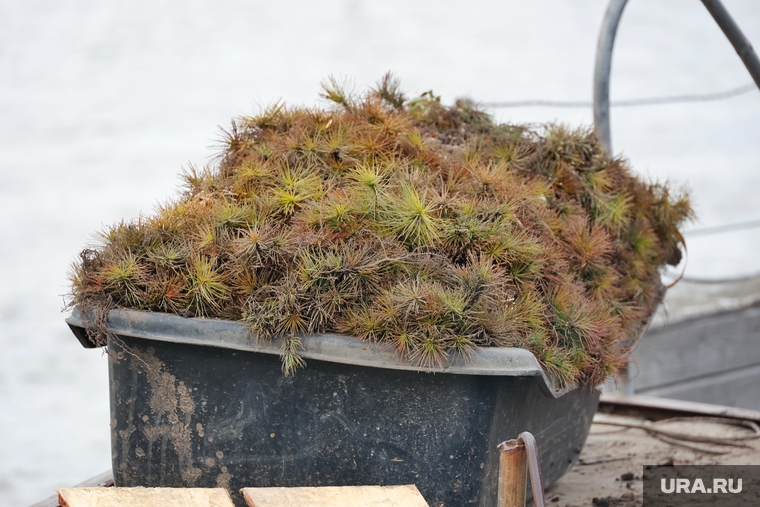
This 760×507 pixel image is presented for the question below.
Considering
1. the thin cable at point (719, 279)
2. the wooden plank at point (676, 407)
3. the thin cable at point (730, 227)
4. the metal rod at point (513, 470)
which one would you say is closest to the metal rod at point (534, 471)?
the metal rod at point (513, 470)

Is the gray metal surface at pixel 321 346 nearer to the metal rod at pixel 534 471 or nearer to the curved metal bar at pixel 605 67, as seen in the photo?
the metal rod at pixel 534 471

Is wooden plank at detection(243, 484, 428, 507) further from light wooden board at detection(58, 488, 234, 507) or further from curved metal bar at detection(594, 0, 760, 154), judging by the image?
curved metal bar at detection(594, 0, 760, 154)

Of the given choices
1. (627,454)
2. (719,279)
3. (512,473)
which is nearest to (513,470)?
(512,473)

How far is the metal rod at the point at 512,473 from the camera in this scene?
82cm

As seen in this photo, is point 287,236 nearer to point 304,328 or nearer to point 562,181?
point 304,328

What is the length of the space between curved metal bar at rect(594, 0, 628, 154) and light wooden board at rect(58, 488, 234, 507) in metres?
1.22

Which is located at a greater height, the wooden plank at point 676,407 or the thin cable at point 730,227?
the thin cable at point 730,227

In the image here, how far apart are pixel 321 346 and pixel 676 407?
1.26 meters

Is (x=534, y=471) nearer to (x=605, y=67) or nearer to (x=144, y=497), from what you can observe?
(x=144, y=497)

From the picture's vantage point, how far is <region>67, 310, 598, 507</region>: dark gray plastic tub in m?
0.93

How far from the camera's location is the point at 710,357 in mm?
2846

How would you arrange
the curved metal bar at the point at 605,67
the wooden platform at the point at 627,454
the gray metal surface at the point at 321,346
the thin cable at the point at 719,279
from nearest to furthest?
the gray metal surface at the point at 321,346
the wooden platform at the point at 627,454
the curved metal bar at the point at 605,67
the thin cable at the point at 719,279

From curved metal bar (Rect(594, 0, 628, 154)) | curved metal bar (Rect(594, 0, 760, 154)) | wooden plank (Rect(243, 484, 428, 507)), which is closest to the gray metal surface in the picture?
wooden plank (Rect(243, 484, 428, 507))

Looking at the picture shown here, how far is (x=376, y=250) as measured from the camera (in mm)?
968
